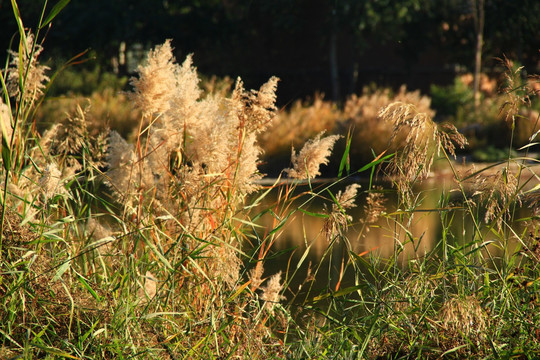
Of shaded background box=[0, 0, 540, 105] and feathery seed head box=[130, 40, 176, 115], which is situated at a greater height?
feathery seed head box=[130, 40, 176, 115]

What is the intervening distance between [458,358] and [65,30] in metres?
17.2

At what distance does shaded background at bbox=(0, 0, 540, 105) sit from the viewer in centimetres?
1786

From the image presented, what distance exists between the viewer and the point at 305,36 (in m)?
21.8

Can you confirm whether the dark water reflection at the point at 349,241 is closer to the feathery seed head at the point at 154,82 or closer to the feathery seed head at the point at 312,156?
the feathery seed head at the point at 312,156

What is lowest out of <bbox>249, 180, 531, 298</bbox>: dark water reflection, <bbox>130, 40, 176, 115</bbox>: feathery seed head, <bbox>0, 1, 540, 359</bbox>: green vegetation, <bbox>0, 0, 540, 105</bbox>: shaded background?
<bbox>0, 0, 540, 105</bbox>: shaded background

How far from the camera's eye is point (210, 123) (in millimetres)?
2752

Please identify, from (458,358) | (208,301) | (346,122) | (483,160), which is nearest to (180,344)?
(208,301)

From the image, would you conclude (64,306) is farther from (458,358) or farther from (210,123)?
(458,358)

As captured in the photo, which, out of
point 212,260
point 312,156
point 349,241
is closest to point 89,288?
point 212,260

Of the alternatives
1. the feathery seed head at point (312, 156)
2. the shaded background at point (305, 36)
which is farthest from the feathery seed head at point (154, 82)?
the shaded background at point (305, 36)

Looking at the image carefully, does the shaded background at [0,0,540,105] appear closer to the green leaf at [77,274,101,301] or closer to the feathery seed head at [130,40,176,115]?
the feathery seed head at [130,40,176,115]

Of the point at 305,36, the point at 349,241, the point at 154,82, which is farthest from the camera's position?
the point at 305,36

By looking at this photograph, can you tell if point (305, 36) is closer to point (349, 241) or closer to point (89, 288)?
point (349, 241)

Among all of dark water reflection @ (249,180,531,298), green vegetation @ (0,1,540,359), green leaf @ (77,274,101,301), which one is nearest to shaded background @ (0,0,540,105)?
dark water reflection @ (249,180,531,298)
